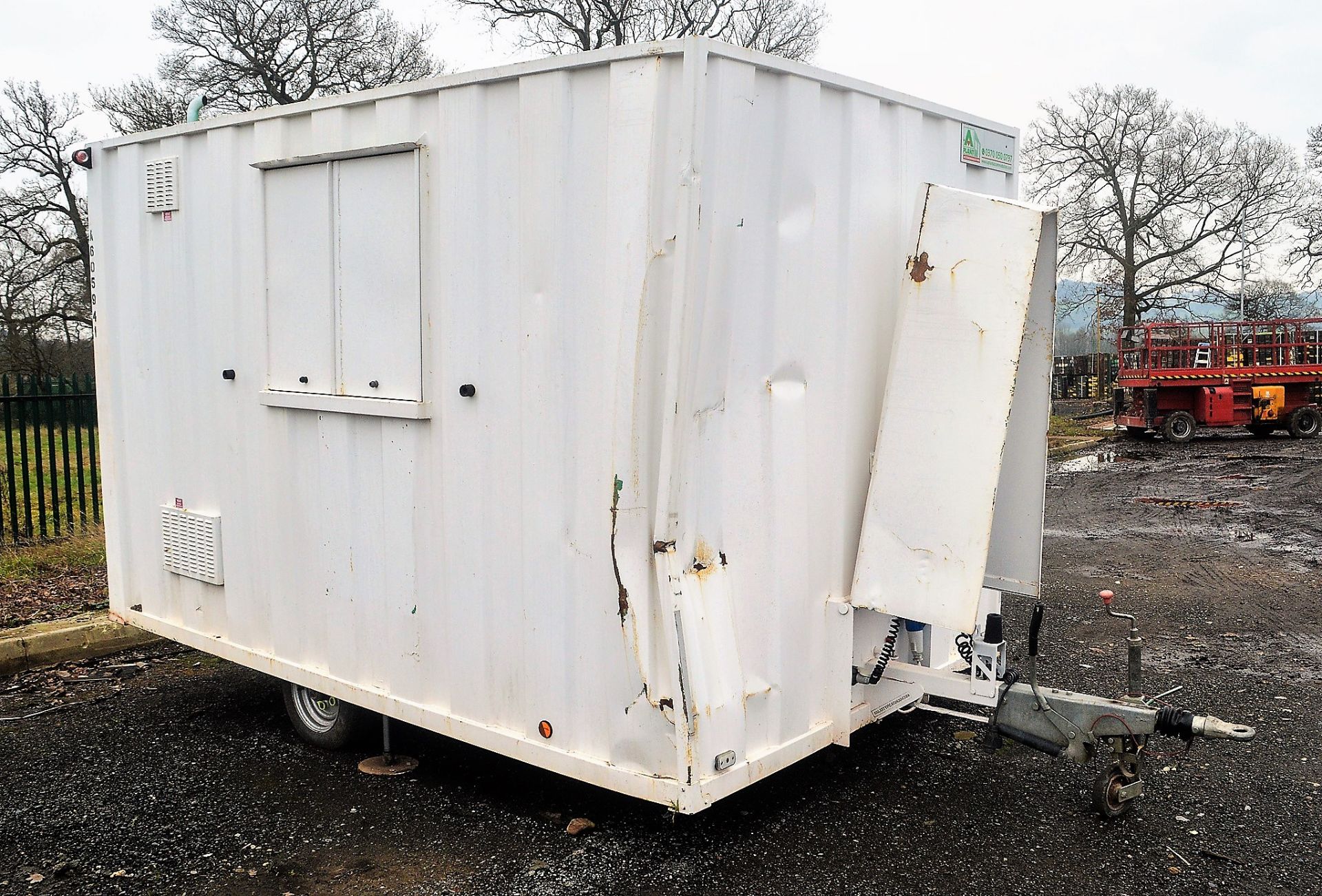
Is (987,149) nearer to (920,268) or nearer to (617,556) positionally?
(920,268)

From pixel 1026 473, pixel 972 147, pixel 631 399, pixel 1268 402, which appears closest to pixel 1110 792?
pixel 1026 473

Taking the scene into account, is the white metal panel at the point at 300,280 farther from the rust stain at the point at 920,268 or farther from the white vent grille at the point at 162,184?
the rust stain at the point at 920,268

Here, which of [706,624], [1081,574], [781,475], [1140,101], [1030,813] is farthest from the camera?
[1140,101]

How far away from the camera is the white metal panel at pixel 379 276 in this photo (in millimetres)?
4105

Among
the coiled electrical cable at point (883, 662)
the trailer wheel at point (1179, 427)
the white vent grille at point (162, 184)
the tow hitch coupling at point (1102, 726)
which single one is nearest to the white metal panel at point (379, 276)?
the white vent grille at point (162, 184)

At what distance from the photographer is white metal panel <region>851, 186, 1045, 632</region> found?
3797mm

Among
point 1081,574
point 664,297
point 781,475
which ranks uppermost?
point 664,297

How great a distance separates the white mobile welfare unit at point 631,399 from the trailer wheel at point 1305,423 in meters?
20.1

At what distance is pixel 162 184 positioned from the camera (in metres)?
5.09

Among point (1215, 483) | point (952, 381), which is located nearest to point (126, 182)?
point (952, 381)

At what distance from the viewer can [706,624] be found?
3.53 metres

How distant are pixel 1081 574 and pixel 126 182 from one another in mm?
7624

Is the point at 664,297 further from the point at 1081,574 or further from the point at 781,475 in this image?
the point at 1081,574

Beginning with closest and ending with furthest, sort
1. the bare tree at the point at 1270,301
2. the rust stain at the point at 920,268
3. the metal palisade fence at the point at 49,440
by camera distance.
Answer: the rust stain at the point at 920,268, the metal palisade fence at the point at 49,440, the bare tree at the point at 1270,301
